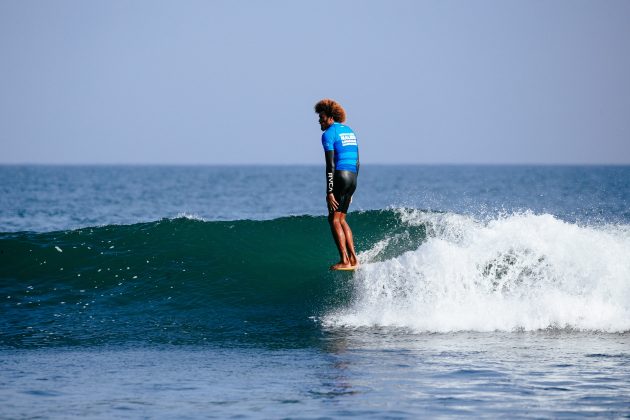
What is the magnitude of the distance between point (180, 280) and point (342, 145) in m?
3.33

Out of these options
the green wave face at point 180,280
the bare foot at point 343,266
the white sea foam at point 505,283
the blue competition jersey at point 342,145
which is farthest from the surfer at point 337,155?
the green wave face at point 180,280

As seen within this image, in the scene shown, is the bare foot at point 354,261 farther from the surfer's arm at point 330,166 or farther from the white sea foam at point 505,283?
the surfer's arm at point 330,166

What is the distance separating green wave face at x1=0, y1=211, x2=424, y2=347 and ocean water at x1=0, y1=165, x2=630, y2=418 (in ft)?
0.12

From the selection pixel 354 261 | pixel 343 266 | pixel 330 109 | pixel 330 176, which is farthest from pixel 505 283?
pixel 330 109

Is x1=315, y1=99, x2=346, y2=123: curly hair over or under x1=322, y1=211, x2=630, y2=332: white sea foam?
over

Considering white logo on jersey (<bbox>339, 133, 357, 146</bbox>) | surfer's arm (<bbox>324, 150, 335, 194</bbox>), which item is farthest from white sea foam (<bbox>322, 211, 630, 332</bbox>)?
white logo on jersey (<bbox>339, 133, 357, 146</bbox>)

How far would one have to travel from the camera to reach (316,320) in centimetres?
1077

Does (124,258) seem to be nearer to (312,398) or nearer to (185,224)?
(185,224)

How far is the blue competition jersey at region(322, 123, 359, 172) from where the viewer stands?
10977mm

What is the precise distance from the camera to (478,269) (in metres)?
11.1

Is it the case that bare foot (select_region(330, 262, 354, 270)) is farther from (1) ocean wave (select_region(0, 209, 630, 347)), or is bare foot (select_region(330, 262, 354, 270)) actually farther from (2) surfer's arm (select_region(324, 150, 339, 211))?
(2) surfer's arm (select_region(324, 150, 339, 211))

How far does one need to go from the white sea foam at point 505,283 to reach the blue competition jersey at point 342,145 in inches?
55.0

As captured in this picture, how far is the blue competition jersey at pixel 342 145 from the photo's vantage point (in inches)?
432

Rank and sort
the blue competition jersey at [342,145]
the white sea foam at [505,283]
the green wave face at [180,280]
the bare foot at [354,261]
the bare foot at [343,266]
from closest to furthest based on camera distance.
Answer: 1. the white sea foam at [505,283]
2. the green wave face at [180,280]
3. the blue competition jersey at [342,145]
4. the bare foot at [343,266]
5. the bare foot at [354,261]
